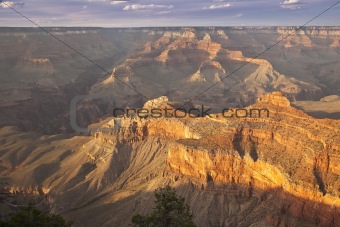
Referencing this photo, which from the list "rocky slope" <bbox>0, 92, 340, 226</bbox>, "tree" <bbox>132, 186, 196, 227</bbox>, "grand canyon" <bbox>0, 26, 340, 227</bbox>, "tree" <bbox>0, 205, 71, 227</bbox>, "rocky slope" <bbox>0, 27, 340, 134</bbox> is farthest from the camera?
"rocky slope" <bbox>0, 27, 340, 134</bbox>

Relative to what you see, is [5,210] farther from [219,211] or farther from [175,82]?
[175,82]

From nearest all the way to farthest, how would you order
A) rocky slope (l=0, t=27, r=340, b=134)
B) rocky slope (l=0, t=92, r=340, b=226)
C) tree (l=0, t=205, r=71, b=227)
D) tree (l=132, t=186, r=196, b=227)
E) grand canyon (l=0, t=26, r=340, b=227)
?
tree (l=0, t=205, r=71, b=227) < tree (l=132, t=186, r=196, b=227) < rocky slope (l=0, t=92, r=340, b=226) < grand canyon (l=0, t=26, r=340, b=227) < rocky slope (l=0, t=27, r=340, b=134)

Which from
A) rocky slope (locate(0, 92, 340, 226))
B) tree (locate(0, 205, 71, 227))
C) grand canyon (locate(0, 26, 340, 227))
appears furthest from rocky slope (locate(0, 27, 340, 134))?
tree (locate(0, 205, 71, 227))

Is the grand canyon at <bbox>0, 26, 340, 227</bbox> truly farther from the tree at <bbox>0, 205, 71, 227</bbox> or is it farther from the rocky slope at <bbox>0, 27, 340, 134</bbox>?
the rocky slope at <bbox>0, 27, 340, 134</bbox>

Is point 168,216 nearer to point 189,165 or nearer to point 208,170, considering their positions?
point 208,170

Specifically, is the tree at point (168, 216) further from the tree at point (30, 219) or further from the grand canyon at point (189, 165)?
the grand canyon at point (189, 165)

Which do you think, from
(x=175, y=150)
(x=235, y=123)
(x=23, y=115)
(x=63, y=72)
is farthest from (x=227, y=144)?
(x=63, y=72)

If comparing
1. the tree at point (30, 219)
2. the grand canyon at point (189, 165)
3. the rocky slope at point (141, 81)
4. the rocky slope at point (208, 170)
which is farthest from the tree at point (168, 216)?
the rocky slope at point (141, 81)

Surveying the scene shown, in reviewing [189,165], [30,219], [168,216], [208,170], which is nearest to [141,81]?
[189,165]
